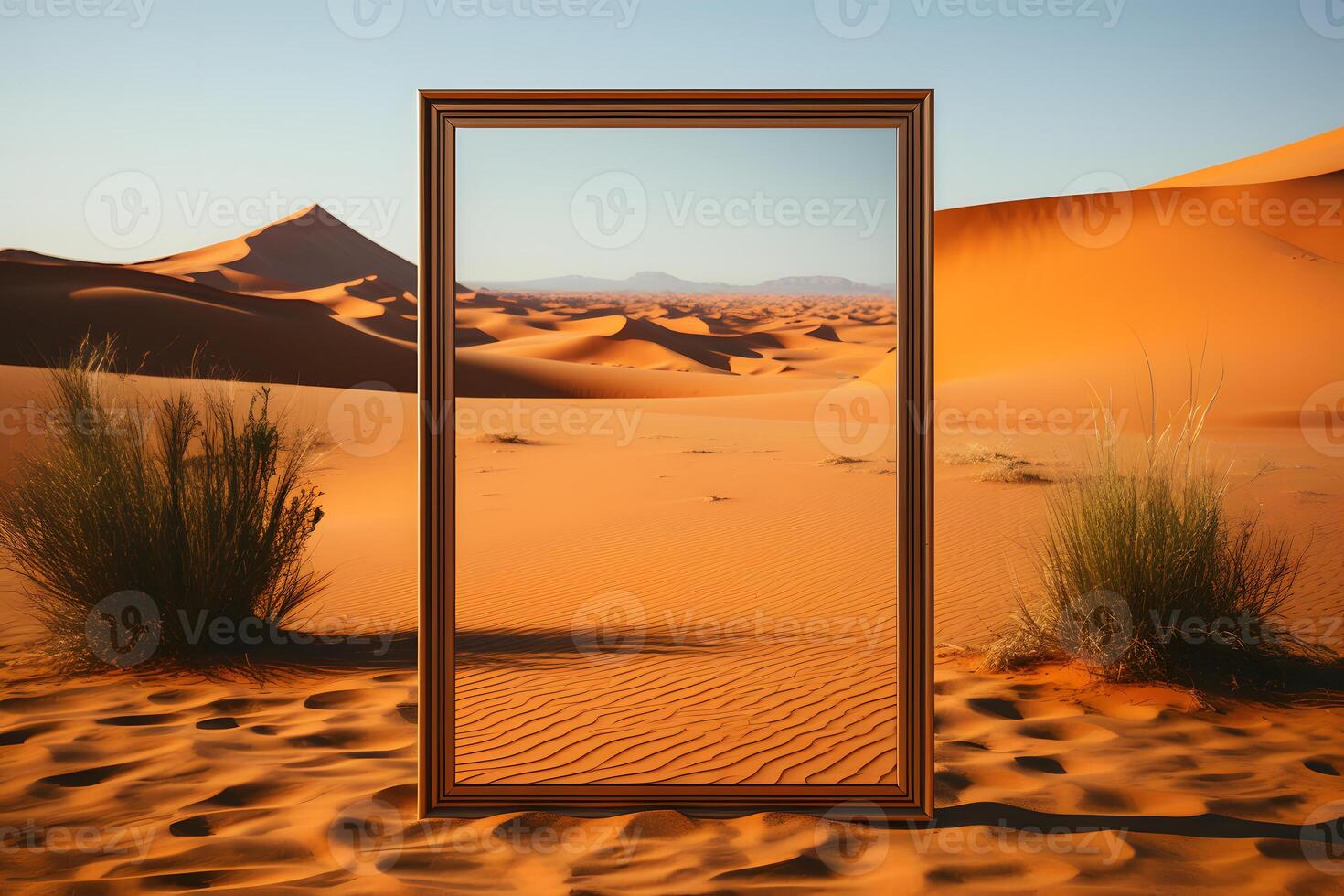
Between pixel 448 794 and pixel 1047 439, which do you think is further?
pixel 1047 439

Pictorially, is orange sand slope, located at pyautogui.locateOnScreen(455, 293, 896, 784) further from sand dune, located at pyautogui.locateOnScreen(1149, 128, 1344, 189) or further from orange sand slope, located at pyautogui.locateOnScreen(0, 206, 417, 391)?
sand dune, located at pyautogui.locateOnScreen(1149, 128, 1344, 189)

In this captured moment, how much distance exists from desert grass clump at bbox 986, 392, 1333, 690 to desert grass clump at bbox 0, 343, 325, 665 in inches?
184

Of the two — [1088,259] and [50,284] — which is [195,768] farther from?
[50,284]

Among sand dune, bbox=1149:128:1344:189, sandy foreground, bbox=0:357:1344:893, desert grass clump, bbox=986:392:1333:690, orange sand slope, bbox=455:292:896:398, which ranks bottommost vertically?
sandy foreground, bbox=0:357:1344:893

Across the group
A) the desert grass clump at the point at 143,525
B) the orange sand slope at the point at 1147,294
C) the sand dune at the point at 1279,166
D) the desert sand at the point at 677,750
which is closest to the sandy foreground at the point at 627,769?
the desert sand at the point at 677,750

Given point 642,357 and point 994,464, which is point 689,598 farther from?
point 642,357

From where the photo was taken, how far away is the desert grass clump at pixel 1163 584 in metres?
5.07

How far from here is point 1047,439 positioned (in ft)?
56.6

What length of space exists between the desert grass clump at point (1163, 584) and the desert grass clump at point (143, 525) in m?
4.66

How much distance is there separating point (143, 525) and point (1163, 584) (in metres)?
5.65

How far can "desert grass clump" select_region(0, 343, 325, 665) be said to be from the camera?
532cm

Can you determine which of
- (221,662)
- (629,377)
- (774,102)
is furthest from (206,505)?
(629,377)

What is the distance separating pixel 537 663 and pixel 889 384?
66.0 ft

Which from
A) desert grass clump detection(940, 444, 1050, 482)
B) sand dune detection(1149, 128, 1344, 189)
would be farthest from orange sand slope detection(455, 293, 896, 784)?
sand dune detection(1149, 128, 1344, 189)
